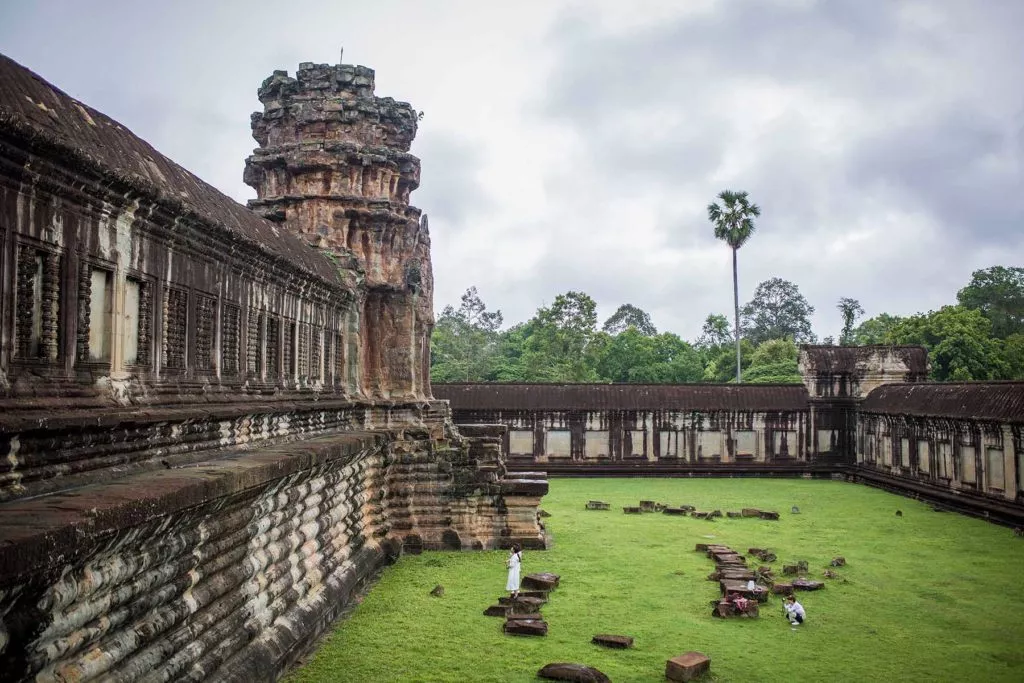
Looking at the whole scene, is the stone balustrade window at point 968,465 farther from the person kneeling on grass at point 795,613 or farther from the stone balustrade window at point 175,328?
the stone balustrade window at point 175,328

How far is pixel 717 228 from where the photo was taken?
1821 inches

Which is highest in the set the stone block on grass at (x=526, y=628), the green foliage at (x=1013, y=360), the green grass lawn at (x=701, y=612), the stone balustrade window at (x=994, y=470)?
the green foliage at (x=1013, y=360)

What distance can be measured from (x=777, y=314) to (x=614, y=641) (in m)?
82.8

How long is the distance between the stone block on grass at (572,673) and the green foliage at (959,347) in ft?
124

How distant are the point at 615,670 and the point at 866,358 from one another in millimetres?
25163

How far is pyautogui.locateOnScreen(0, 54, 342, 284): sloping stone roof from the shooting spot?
5.39 m

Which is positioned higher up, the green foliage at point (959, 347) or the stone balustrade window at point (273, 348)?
the green foliage at point (959, 347)

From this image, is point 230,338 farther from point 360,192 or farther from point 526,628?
point 360,192

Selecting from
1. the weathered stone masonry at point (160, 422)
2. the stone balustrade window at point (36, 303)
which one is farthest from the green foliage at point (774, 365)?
the stone balustrade window at point (36, 303)

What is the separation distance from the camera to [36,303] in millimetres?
5645

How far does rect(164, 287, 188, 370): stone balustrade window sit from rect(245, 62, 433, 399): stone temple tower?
723 centimetres

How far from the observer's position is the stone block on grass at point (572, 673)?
27.6 ft

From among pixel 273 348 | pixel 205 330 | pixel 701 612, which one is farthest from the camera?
pixel 701 612

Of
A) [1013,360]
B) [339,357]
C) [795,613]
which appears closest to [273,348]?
[339,357]
